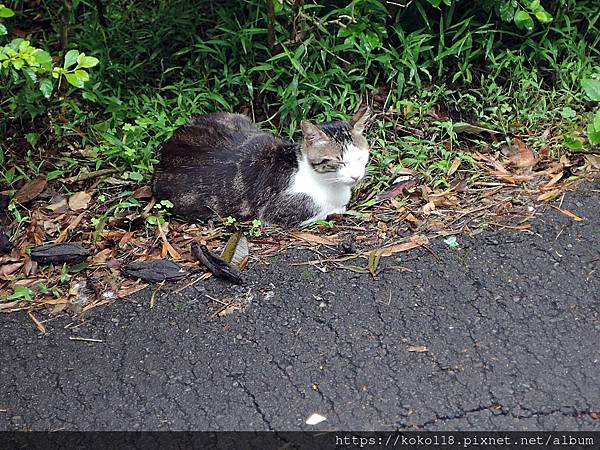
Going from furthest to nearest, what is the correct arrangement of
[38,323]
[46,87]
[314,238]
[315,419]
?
1. [314,238]
2. [46,87]
3. [38,323]
4. [315,419]

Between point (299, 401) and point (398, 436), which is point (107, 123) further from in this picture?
point (398, 436)

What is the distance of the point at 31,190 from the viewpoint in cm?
484

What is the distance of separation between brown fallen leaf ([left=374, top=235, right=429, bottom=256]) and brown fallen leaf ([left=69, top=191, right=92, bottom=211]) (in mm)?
1853

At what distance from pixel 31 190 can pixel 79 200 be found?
1.09 ft

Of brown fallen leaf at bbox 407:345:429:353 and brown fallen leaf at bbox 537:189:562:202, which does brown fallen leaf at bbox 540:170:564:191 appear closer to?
brown fallen leaf at bbox 537:189:562:202

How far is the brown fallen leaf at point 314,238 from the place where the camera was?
429 centimetres

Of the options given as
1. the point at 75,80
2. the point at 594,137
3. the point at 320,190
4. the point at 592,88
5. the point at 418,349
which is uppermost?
the point at 75,80

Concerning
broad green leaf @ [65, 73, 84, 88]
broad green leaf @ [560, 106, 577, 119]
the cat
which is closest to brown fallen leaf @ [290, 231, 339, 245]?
the cat

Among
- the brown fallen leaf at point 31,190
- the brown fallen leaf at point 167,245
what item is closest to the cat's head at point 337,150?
the brown fallen leaf at point 167,245

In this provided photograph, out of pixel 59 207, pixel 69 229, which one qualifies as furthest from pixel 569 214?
pixel 59 207

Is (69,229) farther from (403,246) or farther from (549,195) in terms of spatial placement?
(549,195)

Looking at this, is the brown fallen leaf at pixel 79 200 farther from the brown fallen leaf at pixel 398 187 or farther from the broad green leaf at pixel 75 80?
the brown fallen leaf at pixel 398 187

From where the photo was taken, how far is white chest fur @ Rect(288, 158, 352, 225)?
450cm

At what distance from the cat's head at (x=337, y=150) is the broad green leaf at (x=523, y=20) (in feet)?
4.23
